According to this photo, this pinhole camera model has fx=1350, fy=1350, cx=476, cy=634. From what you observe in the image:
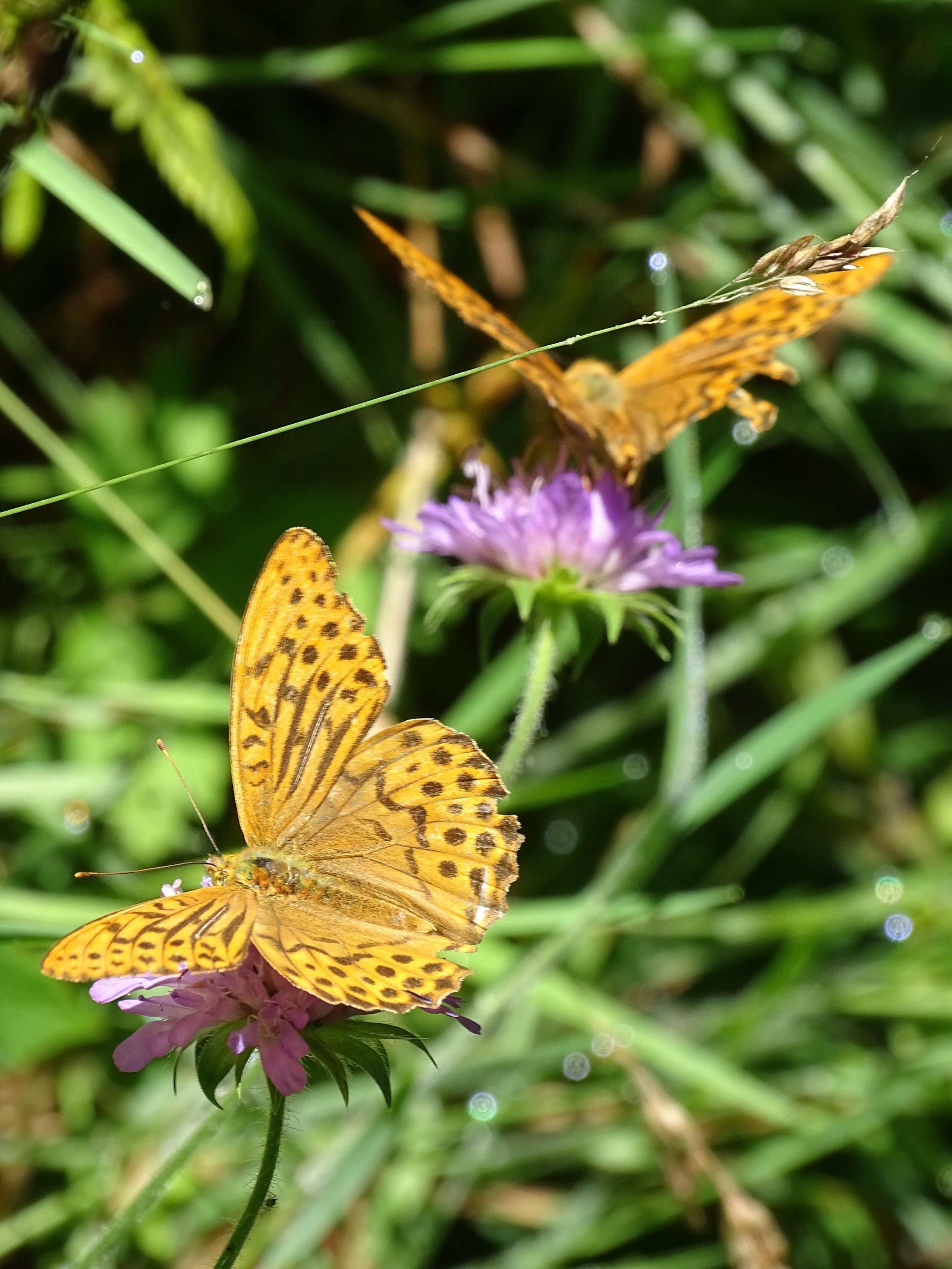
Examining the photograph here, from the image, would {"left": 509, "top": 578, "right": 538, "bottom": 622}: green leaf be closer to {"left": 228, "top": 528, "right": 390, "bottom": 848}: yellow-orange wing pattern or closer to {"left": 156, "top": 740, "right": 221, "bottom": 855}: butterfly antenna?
{"left": 228, "top": 528, "right": 390, "bottom": 848}: yellow-orange wing pattern

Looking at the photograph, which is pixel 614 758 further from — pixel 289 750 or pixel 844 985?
pixel 289 750

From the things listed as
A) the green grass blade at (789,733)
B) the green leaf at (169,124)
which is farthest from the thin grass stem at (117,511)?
the green grass blade at (789,733)

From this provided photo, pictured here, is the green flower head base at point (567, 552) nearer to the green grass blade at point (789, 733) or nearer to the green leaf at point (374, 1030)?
the green grass blade at point (789, 733)

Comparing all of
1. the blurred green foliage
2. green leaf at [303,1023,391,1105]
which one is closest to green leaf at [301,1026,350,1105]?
green leaf at [303,1023,391,1105]

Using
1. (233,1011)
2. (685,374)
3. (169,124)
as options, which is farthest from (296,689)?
(169,124)

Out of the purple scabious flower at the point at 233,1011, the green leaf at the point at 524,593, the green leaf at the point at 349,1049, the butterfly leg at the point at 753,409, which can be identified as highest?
the butterfly leg at the point at 753,409

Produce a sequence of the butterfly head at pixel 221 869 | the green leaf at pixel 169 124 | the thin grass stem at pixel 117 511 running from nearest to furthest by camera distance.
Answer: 1. the butterfly head at pixel 221 869
2. the thin grass stem at pixel 117 511
3. the green leaf at pixel 169 124
